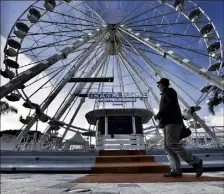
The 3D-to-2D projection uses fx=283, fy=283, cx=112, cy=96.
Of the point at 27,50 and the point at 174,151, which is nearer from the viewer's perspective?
the point at 174,151

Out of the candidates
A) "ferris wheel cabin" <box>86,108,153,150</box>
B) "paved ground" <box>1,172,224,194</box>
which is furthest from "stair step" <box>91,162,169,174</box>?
"ferris wheel cabin" <box>86,108,153,150</box>

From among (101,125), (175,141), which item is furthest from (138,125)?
(175,141)

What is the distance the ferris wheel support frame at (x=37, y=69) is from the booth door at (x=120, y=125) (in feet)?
16.4

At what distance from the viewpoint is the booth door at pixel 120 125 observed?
1759 centimetres

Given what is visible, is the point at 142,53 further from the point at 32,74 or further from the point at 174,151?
the point at 174,151

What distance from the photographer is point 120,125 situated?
17.8m

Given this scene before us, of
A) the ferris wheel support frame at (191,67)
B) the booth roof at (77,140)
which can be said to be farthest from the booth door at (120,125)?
the ferris wheel support frame at (191,67)

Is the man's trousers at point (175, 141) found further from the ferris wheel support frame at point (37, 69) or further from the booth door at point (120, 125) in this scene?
the booth door at point (120, 125)

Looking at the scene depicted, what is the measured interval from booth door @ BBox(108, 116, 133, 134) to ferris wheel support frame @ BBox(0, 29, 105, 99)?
5.00m

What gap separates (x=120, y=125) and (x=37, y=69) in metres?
6.47

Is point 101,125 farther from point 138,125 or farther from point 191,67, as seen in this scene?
point 191,67

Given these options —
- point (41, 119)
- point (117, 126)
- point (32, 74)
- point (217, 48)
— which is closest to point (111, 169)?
point (32, 74)

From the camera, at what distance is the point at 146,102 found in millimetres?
19250

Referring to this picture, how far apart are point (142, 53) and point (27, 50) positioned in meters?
7.13
